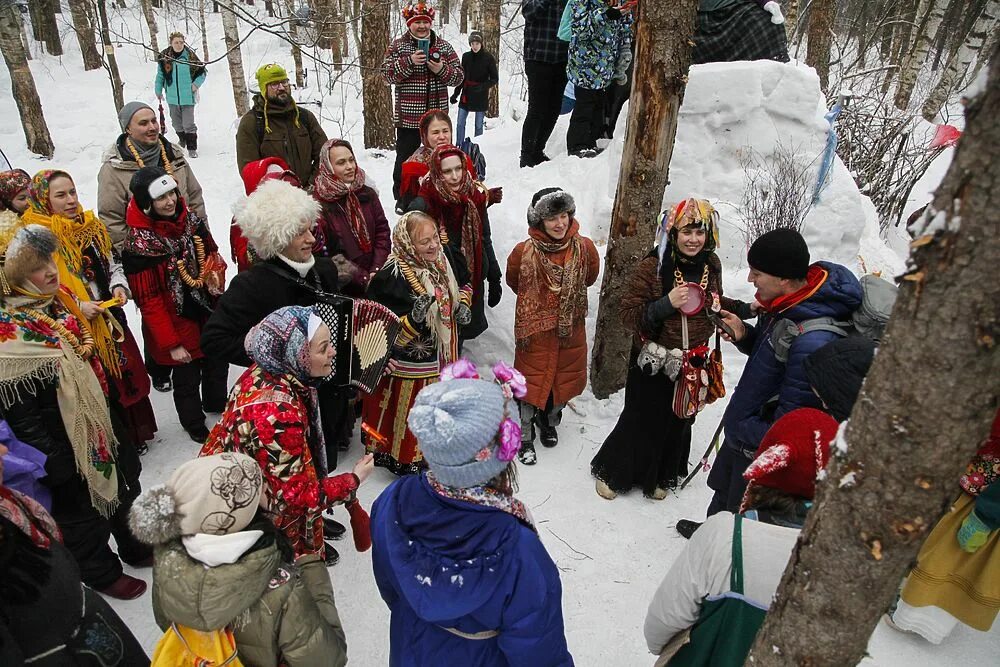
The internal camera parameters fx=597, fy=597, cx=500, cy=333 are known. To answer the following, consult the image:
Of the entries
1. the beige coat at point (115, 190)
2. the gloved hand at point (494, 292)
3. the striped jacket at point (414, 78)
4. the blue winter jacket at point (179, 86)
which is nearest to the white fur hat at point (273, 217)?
the beige coat at point (115, 190)

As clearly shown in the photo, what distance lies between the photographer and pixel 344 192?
4.21 m

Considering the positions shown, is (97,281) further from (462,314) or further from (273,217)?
(462,314)

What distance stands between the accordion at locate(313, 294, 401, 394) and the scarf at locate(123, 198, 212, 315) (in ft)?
4.44

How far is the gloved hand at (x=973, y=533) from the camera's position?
2.67 meters

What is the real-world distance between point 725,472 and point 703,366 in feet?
1.95

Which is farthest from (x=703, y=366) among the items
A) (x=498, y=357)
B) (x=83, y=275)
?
(x=83, y=275)

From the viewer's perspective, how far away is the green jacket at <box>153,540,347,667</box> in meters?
1.66

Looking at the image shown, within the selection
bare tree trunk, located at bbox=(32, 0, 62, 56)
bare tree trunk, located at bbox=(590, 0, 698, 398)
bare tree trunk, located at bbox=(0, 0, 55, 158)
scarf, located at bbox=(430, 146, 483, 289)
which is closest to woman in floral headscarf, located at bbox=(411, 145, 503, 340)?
scarf, located at bbox=(430, 146, 483, 289)

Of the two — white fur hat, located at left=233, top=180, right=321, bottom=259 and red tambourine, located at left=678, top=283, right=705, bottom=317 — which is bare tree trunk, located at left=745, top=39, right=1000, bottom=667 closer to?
red tambourine, located at left=678, top=283, right=705, bottom=317

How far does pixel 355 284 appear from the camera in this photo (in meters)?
4.22

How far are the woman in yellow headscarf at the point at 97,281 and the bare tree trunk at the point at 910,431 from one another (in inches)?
138

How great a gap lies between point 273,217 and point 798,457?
8.58 ft

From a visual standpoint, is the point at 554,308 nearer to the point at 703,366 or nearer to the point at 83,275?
the point at 703,366

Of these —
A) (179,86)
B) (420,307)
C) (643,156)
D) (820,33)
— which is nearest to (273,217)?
(420,307)
